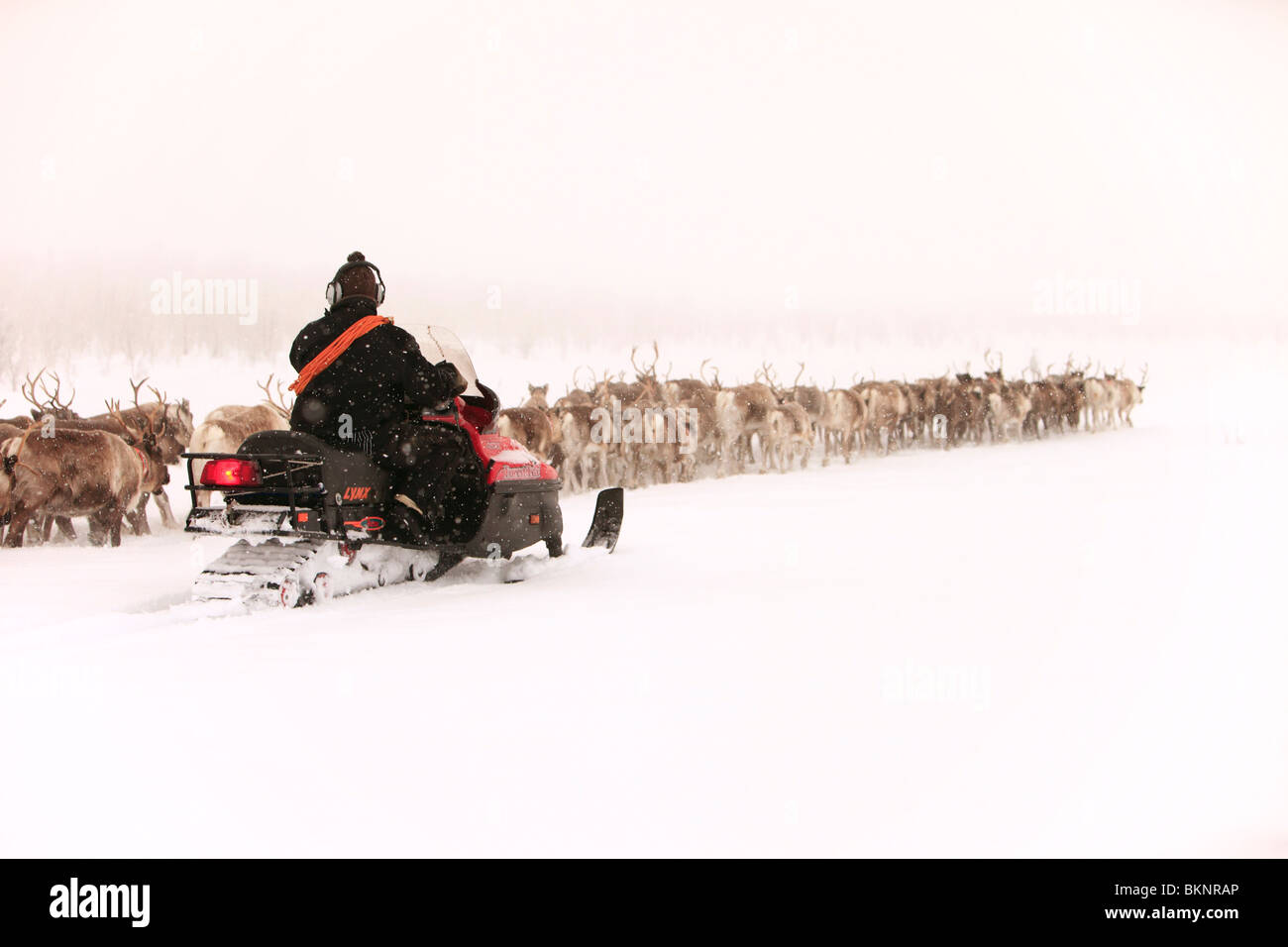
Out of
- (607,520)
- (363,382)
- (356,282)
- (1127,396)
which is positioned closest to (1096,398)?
(1127,396)

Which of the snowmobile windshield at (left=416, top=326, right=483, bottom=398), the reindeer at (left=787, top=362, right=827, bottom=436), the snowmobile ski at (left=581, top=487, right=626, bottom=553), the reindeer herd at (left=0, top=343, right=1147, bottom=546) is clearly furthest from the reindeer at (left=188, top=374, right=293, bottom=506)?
the reindeer at (left=787, top=362, right=827, bottom=436)

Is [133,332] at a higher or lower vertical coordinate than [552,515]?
higher

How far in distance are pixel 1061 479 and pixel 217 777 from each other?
12445 millimetres

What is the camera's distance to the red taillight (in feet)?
17.2

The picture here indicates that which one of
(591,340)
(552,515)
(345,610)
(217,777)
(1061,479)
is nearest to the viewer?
(217,777)

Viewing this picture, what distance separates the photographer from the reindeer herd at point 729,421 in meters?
16.9

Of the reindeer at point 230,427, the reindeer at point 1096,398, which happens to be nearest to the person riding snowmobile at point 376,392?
the reindeer at point 230,427

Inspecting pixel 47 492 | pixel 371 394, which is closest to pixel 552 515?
pixel 371 394

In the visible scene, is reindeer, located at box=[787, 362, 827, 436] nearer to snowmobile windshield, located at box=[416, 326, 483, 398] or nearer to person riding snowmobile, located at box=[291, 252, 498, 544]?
snowmobile windshield, located at box=[416, 326, 483, 398]

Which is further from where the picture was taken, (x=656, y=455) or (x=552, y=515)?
(x=656, y=455)

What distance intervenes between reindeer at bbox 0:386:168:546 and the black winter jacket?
4.89m

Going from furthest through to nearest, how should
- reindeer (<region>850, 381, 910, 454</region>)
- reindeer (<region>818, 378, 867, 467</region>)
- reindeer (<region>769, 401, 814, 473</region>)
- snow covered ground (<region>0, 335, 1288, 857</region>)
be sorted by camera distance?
reindeer (<region>850, 381, 910, 454</region>) < reindeer (<region>818, 378, 867, 467</region>) < reindeer (<region>769, 401, 814, 473</region>) < snow covered ground (<region>0, 335, 1288, 857</region>)

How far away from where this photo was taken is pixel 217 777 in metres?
3.08

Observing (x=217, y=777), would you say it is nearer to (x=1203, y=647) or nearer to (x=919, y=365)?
(x=1203, y=647)
